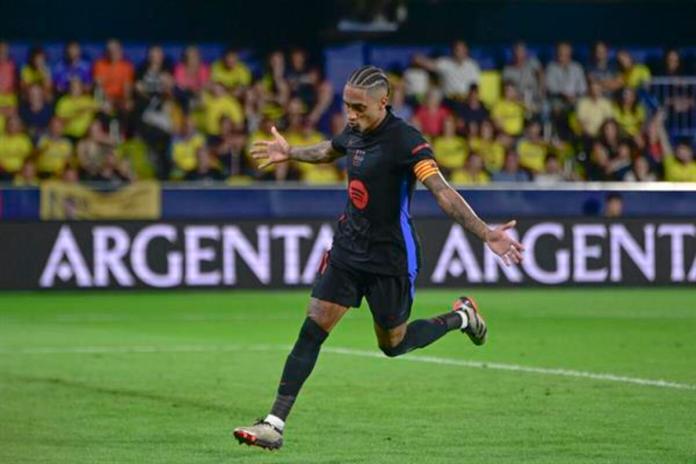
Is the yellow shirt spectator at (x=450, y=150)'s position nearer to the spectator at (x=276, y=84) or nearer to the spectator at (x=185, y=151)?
Answer: the spectator at (x=276, y=84)

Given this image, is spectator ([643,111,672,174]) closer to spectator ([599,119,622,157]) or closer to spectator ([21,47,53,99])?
spectator ([599,119,622,157])

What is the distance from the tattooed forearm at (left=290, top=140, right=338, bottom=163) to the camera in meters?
9.50

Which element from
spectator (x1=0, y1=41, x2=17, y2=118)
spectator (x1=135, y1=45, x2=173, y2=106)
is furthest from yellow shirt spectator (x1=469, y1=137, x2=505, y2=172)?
spectator (x1=0, y1=41, x2=17, y2=118)

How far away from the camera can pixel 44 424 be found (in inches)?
391

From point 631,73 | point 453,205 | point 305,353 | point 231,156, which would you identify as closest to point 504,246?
point 453,205

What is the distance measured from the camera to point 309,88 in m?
24.6

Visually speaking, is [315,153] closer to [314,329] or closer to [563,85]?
[314,329]

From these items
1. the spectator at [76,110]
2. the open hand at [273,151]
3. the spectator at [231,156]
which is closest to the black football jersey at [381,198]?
the open hand at [273,151]

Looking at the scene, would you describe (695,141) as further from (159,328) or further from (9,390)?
(9,390)

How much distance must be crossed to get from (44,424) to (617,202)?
13.3 meters

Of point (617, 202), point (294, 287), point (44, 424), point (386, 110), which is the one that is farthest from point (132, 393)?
point (617, 202)

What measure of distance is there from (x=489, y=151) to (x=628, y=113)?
2586 millimetres

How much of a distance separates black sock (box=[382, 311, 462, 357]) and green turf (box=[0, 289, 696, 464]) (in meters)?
0.50

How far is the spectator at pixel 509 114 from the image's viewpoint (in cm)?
2458
